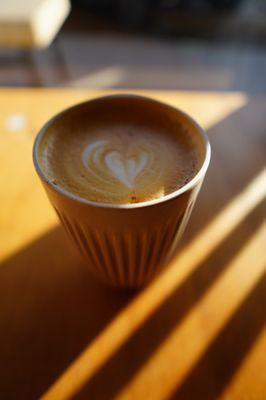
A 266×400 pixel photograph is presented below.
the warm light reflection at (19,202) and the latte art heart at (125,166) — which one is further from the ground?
the latte art heart at (125,166)

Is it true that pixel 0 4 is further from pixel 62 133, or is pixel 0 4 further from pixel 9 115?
pixel 62 133

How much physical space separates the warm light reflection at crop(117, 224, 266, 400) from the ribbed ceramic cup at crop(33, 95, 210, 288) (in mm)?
81

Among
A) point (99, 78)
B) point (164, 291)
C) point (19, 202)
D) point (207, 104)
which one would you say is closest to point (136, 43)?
point (99, 78)

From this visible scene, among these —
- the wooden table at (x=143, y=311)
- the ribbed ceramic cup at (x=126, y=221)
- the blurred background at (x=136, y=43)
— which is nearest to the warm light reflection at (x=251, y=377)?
the wooden table at (x=143, y=311)

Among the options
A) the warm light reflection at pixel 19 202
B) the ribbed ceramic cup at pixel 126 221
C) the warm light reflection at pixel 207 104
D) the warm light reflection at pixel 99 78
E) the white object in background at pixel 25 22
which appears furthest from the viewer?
the warm light reflection at pixel 99 78

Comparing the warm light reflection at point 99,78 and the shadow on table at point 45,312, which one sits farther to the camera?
the warm light reflection at point 99,78

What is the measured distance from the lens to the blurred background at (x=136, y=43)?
59.0 inches

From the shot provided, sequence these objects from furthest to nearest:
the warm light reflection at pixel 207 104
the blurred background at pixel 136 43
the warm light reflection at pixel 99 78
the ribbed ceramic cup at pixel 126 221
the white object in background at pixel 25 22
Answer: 1. the warm light reflection at pixel 99 78
2. the blurred background at pixel 136 43
3. the white object in background at pixel 25 22
4. the warm light reflection at pixel 207 104
5. the ribbed ceramic cup at pixel 126 221

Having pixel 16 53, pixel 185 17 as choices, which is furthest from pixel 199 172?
pixel 185 17

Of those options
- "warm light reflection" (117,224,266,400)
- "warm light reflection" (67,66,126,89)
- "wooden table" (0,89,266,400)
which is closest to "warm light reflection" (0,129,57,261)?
"wooden table" (0,89,266,400)

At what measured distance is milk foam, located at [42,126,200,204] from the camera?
0.39 metres

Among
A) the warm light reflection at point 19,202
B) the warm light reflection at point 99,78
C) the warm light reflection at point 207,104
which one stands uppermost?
the warm light reflection at point 207,104

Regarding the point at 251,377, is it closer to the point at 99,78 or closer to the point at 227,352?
the point at 227,352

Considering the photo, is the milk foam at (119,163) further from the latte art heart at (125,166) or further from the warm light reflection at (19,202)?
the warm light reflection at (19,202)
